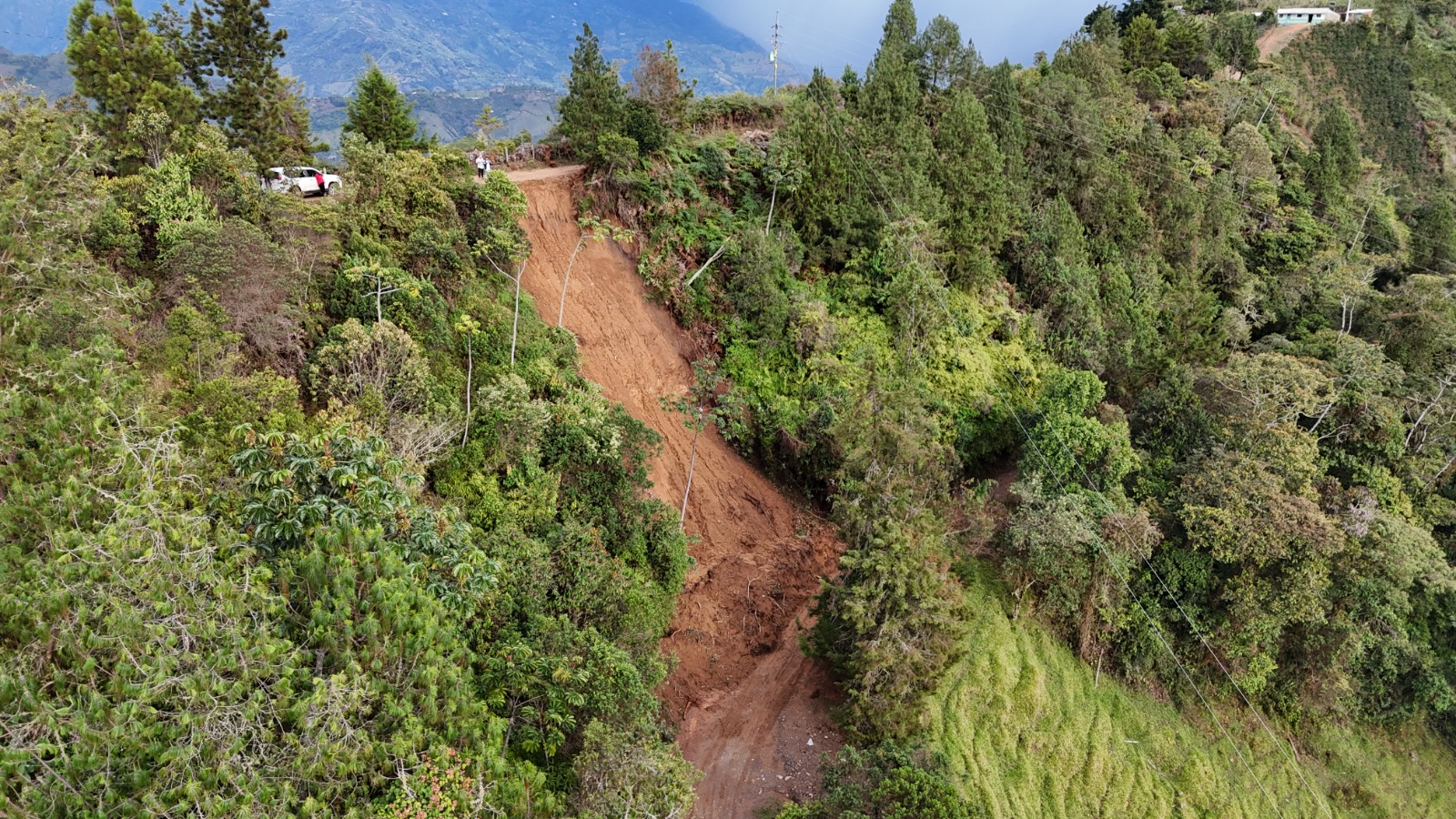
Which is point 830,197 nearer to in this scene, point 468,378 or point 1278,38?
point 468,378

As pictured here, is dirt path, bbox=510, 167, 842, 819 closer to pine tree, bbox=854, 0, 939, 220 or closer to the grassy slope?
the grassy slope

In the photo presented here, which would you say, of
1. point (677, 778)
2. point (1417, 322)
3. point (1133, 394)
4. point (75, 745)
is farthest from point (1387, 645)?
point (75, 745)

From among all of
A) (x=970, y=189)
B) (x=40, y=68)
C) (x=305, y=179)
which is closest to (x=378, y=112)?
(x=305, y=179)

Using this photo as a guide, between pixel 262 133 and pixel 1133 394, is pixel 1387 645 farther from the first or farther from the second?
pixel 262 133

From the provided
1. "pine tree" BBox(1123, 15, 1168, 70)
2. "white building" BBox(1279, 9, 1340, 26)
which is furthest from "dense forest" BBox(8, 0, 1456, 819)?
"white building" BBox(1279, 9, 1340, 26)

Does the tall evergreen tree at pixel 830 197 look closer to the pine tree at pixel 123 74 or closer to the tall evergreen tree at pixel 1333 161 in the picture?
the pine tree at pixel 123 74

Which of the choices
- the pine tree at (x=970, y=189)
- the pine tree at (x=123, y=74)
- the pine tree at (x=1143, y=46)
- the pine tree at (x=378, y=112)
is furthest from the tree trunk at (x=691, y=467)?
the pine tree at (x=1143, y=46)
